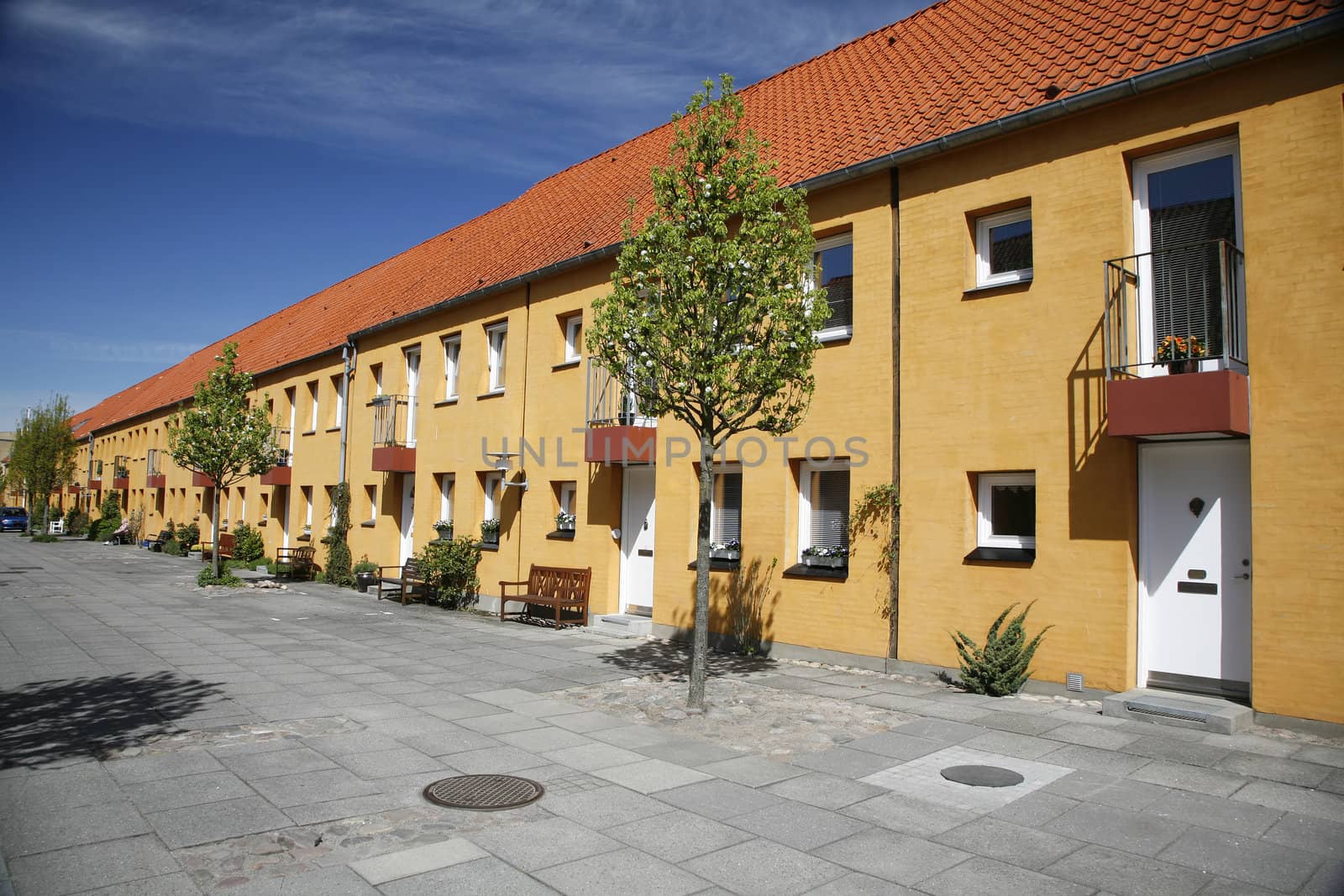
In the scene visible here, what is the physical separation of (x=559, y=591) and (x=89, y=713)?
7.45m

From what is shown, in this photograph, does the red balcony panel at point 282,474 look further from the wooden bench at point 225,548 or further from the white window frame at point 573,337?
the white window frame at point 573,337

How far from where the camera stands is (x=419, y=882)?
4309 millimetres

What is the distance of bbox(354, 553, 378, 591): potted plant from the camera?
1992cm

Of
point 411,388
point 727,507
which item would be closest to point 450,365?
point 411,388

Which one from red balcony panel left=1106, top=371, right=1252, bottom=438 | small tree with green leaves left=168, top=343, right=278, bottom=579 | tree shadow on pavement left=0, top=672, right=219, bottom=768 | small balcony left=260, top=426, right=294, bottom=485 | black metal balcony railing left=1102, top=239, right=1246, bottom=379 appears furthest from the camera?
small balcony left=260, top=426, right=294, bottom=485

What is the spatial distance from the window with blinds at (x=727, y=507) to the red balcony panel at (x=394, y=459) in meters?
9.39

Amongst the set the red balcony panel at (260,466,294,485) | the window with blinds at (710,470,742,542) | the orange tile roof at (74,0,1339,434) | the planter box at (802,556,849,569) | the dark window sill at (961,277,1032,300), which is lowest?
the planter box at (802,556,849,569)

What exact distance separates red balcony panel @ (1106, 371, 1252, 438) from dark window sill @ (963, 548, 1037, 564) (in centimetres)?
181

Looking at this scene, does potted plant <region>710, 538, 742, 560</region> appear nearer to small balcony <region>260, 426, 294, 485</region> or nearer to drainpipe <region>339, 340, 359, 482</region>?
drainpipe <region>339, 340, 359, 482</region>

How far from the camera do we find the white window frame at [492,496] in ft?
57.1

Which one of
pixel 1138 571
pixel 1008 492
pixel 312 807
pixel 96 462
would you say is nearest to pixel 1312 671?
pixel 1138 571

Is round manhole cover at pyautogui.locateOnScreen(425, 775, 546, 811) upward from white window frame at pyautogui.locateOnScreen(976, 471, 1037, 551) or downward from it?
downward

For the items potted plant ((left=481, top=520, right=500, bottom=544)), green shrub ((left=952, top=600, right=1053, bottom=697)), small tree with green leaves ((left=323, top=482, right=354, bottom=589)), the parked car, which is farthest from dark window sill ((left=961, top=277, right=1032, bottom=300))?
the parked car

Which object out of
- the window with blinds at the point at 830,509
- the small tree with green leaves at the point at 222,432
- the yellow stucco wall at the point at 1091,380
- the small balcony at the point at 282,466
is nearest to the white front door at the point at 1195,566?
the yellow stucco wall at the point at 1091,380
